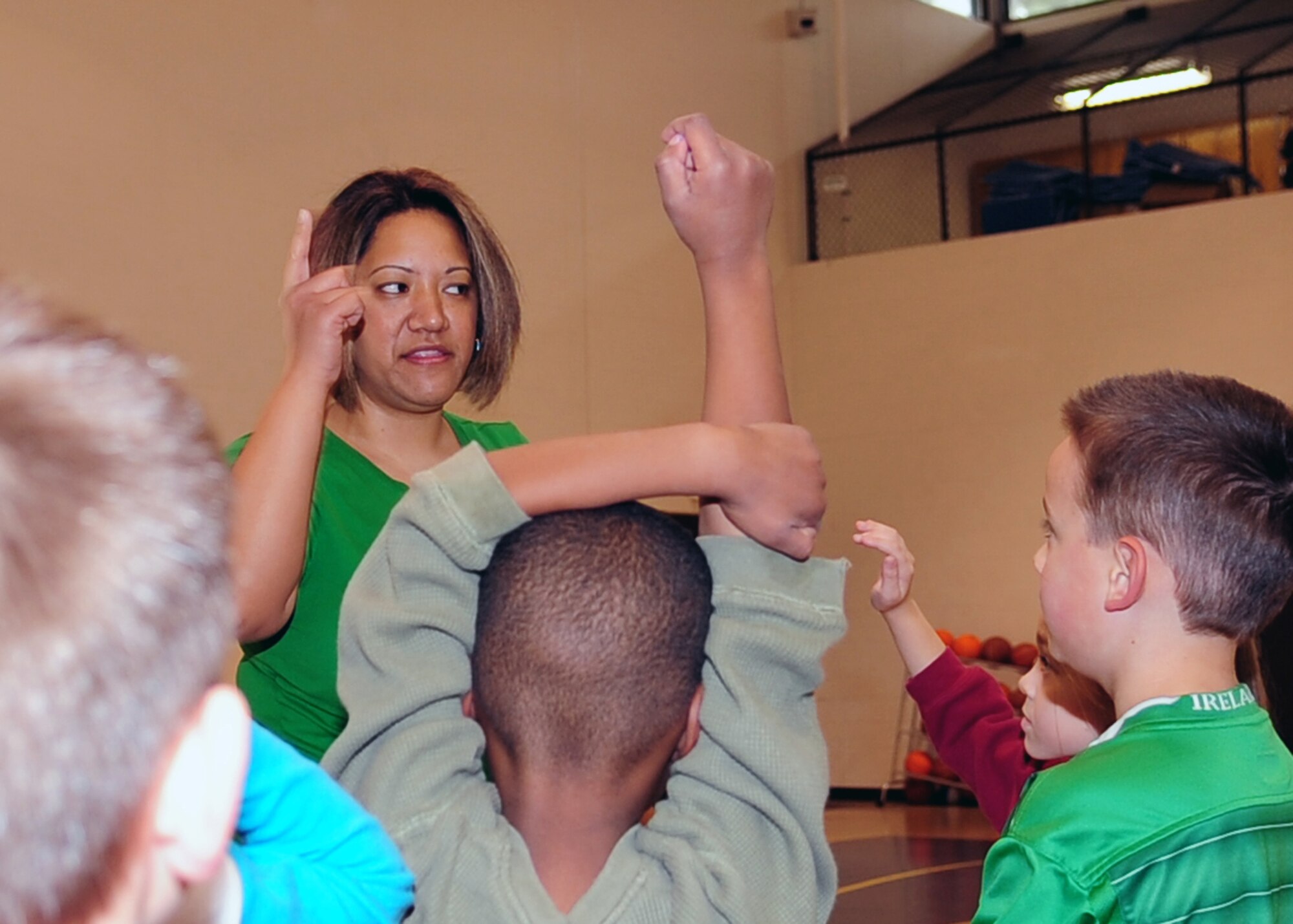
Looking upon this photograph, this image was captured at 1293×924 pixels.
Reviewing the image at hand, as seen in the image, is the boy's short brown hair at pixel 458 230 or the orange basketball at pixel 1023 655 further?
the orange basketball at pixel 1023 655

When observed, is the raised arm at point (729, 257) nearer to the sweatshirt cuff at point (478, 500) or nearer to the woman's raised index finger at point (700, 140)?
the woman's raised index finger at point (700, 140)

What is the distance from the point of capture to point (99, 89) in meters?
5.93

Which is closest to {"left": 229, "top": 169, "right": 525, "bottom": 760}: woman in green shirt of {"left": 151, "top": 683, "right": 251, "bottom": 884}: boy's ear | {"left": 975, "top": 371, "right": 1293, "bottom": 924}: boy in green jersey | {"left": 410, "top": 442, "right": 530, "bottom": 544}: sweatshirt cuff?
{"left": 410, "top": 442, "right": 530, "bottom": 544}: sweatshirt cuff

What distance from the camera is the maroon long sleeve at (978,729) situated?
1884 millimetres

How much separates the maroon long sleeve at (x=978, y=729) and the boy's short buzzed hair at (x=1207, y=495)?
0.51 metres

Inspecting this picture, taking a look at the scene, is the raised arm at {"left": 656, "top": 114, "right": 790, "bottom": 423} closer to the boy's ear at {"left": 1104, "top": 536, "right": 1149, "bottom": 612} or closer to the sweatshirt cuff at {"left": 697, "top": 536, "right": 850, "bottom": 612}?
the sweatshirt cuff at {"left": 697, "top": 536, "right": 850, "bottom": 612}

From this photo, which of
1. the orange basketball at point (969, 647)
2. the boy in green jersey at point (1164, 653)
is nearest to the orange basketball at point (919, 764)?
the orange basketball at point (969, 647)

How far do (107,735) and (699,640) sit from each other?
0.62m

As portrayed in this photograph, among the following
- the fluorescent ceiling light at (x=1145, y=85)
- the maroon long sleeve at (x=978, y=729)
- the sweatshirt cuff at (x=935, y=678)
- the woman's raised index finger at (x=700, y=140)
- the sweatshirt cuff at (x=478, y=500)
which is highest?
the fluorescent ceiling light at (x=1145, y=85)

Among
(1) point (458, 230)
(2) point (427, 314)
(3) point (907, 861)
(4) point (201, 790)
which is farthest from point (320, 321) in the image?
(3) point (907, 861)

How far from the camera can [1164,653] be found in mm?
1384

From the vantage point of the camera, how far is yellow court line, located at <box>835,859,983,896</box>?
5.51 meters

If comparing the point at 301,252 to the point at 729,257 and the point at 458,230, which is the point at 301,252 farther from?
the point at 729,257

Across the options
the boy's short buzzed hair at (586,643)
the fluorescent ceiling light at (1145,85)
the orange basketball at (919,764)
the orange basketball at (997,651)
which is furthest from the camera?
the fluorescent ceiling light at (1145,85)
